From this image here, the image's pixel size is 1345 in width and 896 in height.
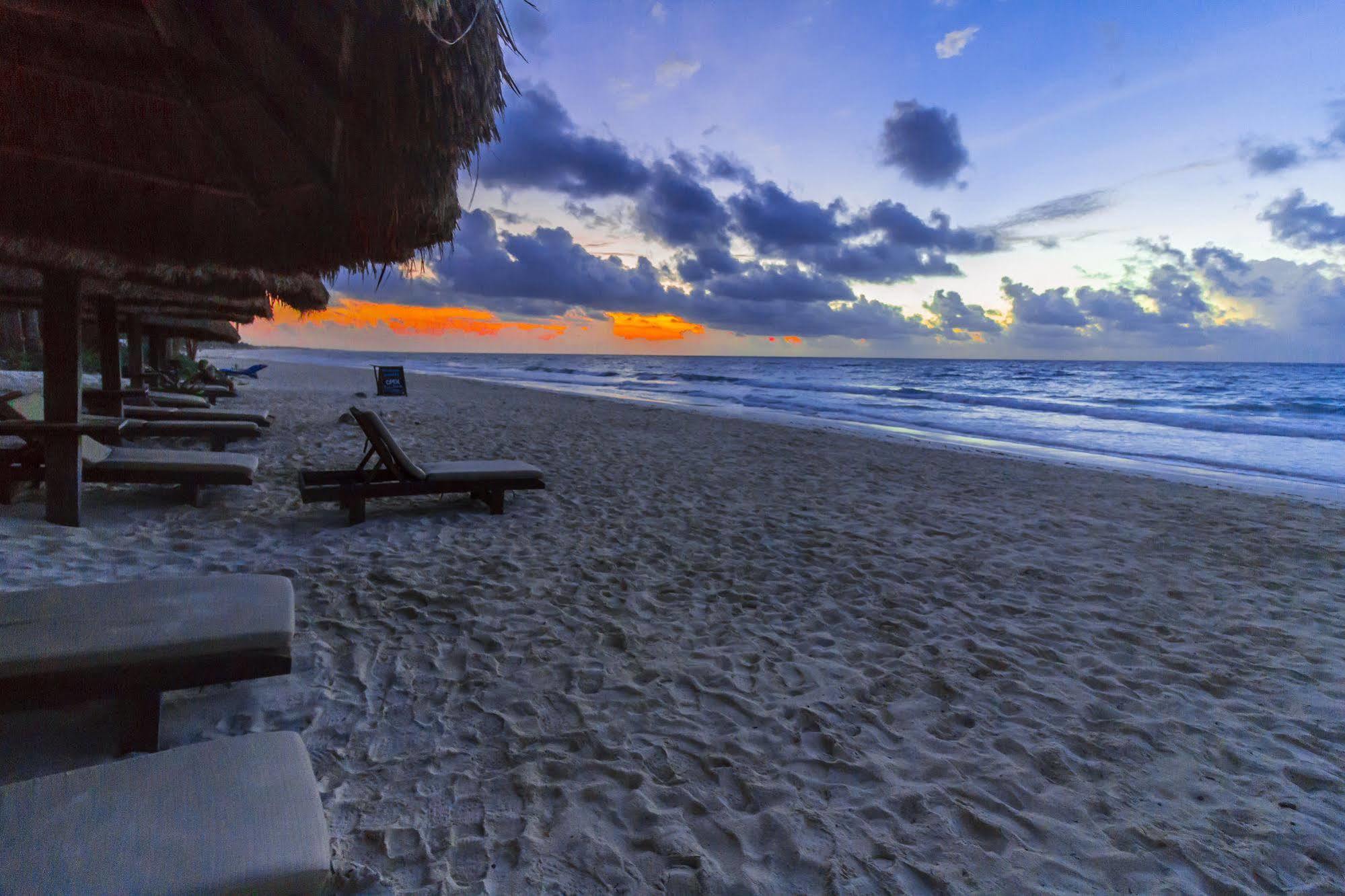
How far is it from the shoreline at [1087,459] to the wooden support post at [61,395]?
1213 centimetres

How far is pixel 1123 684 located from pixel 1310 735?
680mm

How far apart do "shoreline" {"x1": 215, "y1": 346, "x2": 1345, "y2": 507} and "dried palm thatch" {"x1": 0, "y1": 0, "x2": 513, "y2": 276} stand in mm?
11149

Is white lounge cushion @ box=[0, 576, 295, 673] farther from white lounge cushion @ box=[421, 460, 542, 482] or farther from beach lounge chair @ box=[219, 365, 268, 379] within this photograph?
beach lounge chair @ box=[219, 365, 268, 379]

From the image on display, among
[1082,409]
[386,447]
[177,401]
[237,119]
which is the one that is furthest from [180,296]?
[1082,409]

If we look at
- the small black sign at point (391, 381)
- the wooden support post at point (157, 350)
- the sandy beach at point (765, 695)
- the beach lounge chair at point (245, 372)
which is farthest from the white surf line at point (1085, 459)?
the beach lounge chair at point (245, 372)

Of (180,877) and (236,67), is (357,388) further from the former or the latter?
(180,877)

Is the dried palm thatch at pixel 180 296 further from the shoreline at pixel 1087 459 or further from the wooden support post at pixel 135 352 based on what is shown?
the shoreline at pixel 1087 459

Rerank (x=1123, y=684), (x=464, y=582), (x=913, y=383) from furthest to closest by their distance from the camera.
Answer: (x=913, y=383)
(x=464, y=582)
(x=1123, y=684)

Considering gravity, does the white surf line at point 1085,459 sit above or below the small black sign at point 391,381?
below

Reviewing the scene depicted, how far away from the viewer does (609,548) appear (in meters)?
5.04

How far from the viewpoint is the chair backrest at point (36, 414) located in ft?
16.5

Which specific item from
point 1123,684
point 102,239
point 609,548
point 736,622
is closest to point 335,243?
point 102,239

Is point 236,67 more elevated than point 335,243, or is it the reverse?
point 236,67

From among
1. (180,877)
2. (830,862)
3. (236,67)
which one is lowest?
(830,862)
